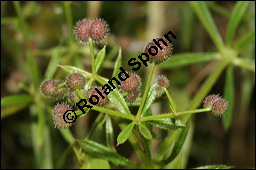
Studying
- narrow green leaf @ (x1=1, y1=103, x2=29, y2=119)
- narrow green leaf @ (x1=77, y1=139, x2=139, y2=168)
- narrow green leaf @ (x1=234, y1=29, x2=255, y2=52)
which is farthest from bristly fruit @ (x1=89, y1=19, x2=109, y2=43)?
narrow green leaf @ (x1=234, y1=29, x2=255, y2=52)

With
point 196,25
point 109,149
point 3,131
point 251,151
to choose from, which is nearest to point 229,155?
point 251,151

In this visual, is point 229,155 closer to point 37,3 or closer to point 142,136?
point 37,3

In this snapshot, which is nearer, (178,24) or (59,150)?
(59,150)

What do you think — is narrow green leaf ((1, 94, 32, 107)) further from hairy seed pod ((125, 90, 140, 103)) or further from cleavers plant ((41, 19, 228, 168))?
hairy seed pod ((125, 90, 140, 103))

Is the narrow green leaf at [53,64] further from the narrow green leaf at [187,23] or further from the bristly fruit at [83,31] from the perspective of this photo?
the narrow green leaf at [187,23]

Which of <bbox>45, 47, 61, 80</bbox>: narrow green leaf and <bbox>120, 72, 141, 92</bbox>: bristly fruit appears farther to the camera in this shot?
<bbox>45, 47, 61, 80</bbox>: narrow green leaf

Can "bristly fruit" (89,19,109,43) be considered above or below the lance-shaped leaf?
above

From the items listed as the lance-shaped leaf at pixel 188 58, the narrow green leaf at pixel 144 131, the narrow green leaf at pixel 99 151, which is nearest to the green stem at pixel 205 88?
the lance-shaped leaf at pixel 188 58
